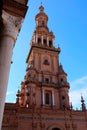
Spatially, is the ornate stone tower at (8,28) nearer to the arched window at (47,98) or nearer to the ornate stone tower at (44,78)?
the ornate stone tower at (44,78)

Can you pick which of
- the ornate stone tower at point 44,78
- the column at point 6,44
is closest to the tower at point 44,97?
the ornate stone tower at point 44,78

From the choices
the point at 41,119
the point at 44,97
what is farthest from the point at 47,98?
the point at 41,119

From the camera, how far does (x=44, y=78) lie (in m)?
35.7

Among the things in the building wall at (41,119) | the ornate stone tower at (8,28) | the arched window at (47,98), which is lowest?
the building wall at (41,119)

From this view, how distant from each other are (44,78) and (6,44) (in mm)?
30080

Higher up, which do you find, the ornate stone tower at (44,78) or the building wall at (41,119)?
the ornate stone tower at (44,78)

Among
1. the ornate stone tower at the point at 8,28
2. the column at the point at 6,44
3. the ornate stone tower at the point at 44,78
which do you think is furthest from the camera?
the ornate stone tower at the point at 44,78

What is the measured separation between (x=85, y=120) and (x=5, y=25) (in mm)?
27467

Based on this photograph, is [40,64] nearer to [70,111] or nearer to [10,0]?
[70,111]

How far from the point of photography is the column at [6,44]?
206 inches

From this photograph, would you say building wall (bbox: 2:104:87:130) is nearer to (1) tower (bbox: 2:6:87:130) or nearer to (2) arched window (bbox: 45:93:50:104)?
(1) tower (bbox: 2:6:87:130)

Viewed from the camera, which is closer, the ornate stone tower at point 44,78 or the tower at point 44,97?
the tower at point 44,97

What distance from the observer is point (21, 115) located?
2734cm

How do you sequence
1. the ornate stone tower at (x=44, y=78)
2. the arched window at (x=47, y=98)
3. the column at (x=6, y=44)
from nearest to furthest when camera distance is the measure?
the column at (x=6, y=44) → the ornate stone tower at (x=44, y=78) → the arched window at (x=47, y=98)
